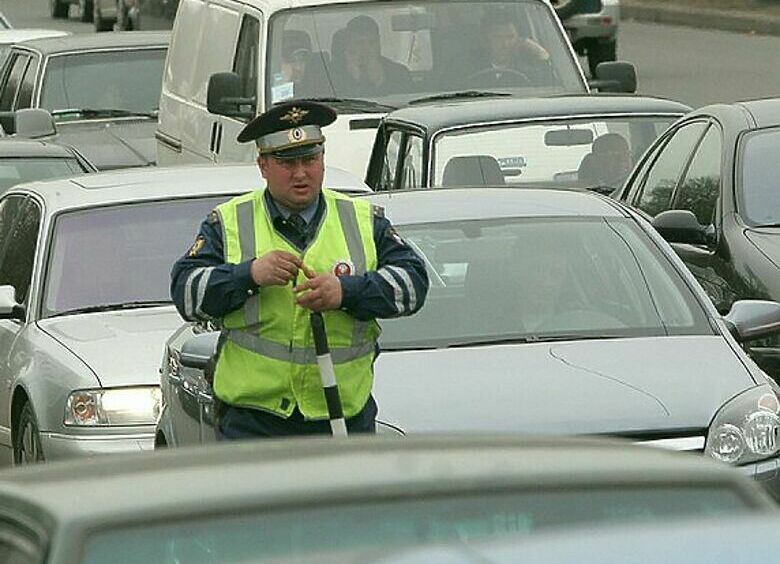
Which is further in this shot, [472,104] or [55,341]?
[472,104]

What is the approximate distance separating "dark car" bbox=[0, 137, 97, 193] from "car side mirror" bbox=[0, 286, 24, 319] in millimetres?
3605

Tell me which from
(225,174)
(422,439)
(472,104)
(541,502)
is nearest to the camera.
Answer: (541,502)

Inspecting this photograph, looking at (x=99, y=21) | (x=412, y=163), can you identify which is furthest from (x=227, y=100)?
(x=99, y=21)

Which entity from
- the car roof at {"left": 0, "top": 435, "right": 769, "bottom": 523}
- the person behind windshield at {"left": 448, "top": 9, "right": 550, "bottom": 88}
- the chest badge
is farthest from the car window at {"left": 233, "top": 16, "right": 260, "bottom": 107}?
the car roof at {"left": 0, "top": 435, "right": 769, "bottom": 523}

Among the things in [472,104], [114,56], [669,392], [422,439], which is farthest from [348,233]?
[114,56]

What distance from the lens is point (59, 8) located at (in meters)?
44.9

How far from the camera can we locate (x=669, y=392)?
23.8ft

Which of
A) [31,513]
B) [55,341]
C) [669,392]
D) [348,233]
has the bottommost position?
[55,341]

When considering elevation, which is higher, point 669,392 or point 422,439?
point 422,439

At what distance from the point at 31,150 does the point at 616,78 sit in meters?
3.66

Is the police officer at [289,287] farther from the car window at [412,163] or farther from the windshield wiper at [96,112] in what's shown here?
the windshield wiper at [96,112]

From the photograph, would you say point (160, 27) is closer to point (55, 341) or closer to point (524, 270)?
point (55, 341)

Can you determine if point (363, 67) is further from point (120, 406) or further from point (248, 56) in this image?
point (120, 406)

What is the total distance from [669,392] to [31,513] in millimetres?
4035
